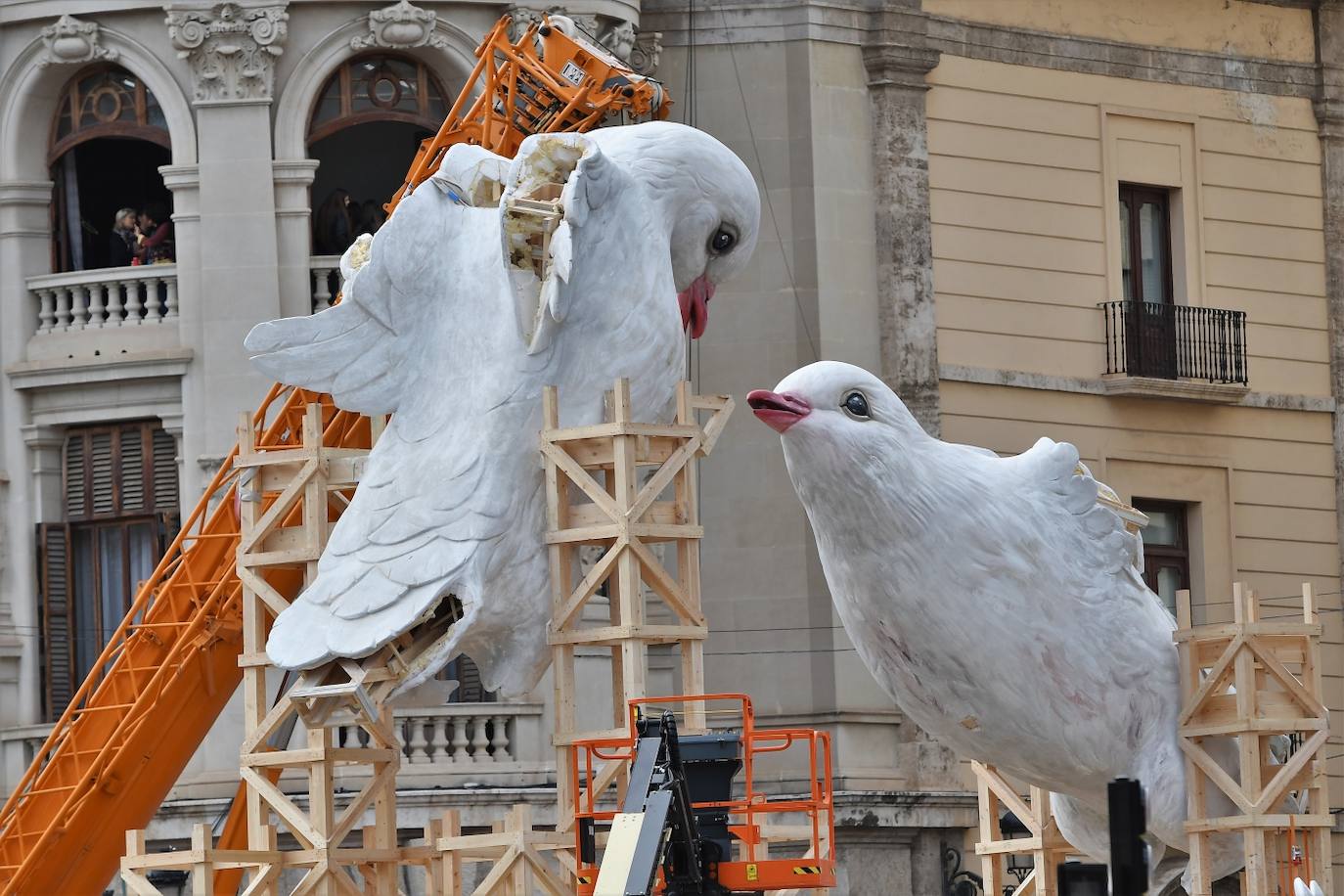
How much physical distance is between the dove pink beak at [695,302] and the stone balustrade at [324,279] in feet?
30.1

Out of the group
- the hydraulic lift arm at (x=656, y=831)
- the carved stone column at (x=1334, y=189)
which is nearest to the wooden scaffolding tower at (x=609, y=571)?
the hydraulic lift arm at (x=656, y=831)

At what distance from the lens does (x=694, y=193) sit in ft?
83.5

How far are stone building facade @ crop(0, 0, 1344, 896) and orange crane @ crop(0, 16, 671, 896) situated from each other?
4.89 meters

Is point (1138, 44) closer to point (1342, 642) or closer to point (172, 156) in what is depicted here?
point (1342, 642)

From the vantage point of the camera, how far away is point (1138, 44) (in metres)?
40.5

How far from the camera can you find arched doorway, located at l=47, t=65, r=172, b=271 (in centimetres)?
3550

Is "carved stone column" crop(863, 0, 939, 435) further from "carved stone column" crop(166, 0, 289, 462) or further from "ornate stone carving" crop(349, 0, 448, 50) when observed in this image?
"carved stone column" crop(166, 0, 289, 462)

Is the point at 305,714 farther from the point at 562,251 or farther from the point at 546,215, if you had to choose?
the point at 546,215

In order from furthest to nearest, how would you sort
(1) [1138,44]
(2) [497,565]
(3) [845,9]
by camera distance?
(1) [1138,44], (3) [845,9], (2) [497,565]

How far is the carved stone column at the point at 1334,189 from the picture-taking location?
41.6 meters

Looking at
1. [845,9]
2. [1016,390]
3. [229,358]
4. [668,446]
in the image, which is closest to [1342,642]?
[1016,390]

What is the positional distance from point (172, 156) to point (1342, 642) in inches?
582


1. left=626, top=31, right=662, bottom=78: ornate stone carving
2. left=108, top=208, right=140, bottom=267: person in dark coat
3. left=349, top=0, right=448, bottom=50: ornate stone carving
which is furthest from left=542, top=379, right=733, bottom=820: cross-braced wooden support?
left=626, top=31, right=662, bottom=78: ornate stone carving

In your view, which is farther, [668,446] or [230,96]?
[230,96]
